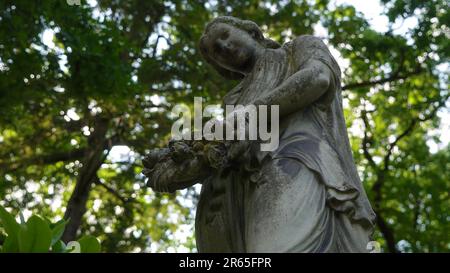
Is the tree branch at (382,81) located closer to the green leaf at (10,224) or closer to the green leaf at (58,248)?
the green leaf at (58,248)

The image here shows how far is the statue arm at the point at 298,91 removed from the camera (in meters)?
5.22

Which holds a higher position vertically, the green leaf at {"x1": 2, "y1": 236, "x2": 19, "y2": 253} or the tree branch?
the tree branch

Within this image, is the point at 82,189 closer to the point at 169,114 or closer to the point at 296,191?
the point at 169,114

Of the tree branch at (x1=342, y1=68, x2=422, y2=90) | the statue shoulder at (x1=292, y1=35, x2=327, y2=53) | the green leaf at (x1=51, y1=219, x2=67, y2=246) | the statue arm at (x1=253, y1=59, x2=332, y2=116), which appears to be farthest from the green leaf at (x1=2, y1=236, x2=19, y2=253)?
the tree branch at (x1=342, y1=68, x2=422, y2=90)

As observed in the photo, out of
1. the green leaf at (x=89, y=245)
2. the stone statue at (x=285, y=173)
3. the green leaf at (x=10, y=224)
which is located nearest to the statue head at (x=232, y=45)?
the stone statue at (x=285, y=173)

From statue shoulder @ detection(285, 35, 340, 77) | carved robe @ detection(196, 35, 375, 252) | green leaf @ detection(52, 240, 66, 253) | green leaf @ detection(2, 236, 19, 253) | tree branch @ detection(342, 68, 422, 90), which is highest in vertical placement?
tree branch @ detection(342, 68, 422, 90)

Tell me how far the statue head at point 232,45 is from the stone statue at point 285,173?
0.14 metres

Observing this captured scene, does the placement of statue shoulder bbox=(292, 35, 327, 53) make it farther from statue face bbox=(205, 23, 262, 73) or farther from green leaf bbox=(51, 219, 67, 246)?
green leaf bbox=(51, 219, 67, 246)

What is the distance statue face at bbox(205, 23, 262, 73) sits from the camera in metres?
5.96

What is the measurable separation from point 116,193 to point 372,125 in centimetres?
563

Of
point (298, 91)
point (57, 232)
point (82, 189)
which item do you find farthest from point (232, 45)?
point (82, 189)

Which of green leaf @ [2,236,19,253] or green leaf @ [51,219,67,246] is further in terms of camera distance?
green leaf @ [51,219,67,246]

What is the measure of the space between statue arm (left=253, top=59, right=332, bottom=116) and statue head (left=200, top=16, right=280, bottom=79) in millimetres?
731
